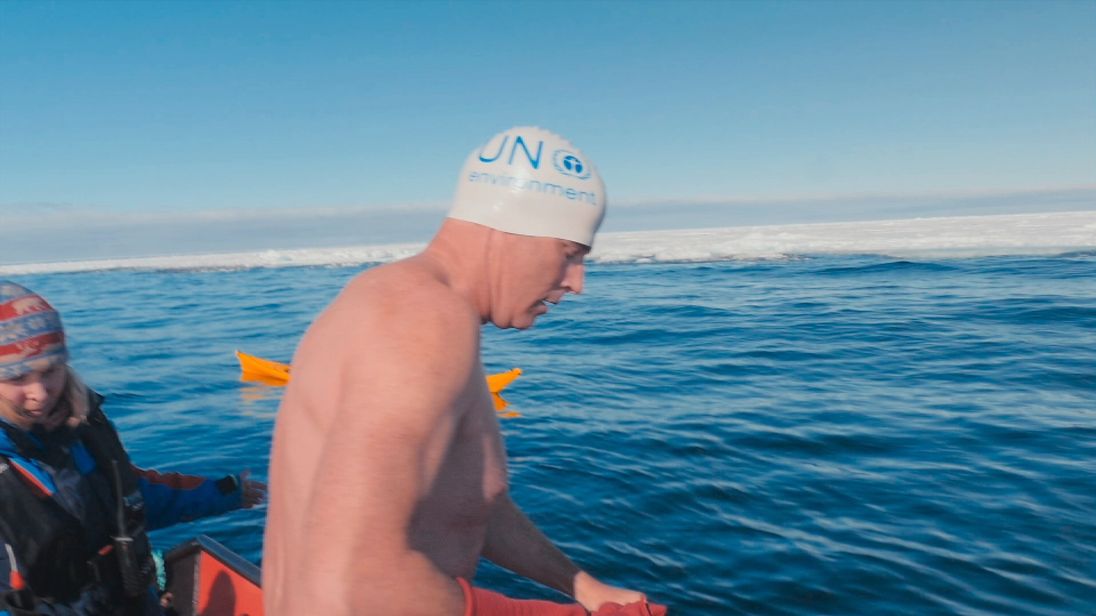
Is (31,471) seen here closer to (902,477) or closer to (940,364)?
(902,477)

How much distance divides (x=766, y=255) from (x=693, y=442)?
68.2ft

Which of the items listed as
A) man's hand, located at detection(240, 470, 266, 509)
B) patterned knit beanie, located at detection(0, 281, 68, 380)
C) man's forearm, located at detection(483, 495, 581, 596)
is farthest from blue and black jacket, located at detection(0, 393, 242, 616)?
man's forearm, located at detection(483, 495, 581, 596)

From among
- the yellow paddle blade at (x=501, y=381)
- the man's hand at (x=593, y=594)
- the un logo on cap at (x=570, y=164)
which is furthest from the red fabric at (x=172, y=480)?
the yellow paddle blade at (x=501, y=381)

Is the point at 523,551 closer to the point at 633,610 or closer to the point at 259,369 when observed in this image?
the point at 633,610

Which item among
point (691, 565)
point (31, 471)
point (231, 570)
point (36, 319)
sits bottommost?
point (691, 565)

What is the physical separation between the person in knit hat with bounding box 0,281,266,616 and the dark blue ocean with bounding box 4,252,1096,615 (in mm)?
2296

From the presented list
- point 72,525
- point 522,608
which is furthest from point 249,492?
point 522,608

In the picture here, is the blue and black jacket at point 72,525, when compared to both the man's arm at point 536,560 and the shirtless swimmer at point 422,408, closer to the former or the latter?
the shirtless swimmer at point 422,408

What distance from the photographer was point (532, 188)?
1.48m

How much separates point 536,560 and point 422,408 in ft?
3.64

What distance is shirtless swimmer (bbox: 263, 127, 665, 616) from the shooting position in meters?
1.06

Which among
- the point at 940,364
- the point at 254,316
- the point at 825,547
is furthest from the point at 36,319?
the point at 254,316

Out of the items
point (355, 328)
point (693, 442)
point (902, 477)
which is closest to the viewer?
point (355, 328)

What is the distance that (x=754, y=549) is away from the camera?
4816 mm
